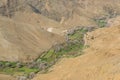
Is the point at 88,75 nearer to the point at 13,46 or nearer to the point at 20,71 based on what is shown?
the point at 20,71

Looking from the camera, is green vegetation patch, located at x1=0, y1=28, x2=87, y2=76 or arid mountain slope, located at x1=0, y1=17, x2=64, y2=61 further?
arid mountain slope, located at x1=0, y1=17, x2=64, y2=61

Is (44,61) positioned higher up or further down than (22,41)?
further down

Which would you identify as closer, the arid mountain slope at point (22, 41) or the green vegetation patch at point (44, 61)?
the green vegetation patch at point (44, 61)

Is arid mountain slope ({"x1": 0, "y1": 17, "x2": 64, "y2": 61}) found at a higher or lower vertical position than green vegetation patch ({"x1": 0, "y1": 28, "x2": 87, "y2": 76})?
higher

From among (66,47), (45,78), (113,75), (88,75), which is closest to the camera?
(113,75)

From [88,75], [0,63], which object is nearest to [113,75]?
[88,75]

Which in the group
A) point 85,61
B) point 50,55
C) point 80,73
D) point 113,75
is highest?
point 50,55

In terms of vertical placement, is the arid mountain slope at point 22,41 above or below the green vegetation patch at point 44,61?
above

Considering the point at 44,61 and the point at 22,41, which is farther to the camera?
the point at 22,41
